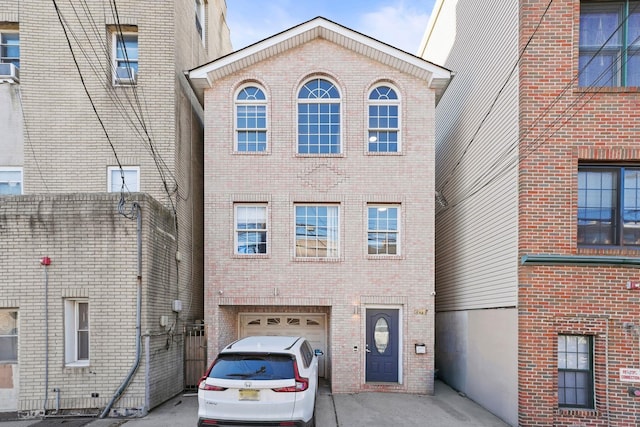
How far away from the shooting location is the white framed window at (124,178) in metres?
9.32

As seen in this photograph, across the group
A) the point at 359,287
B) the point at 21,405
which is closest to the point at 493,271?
the point at 359,287

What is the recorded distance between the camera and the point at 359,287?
9469 millimetres

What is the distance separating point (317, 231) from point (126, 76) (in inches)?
244

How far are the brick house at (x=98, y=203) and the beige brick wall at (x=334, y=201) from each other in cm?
115

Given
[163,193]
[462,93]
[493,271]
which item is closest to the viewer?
[493,271]

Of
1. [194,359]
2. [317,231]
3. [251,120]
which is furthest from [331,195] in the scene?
[194,359]

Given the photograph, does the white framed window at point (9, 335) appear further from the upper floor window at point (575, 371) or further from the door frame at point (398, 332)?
the upper floor window at point (575, 371)

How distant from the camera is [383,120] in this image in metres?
9.98

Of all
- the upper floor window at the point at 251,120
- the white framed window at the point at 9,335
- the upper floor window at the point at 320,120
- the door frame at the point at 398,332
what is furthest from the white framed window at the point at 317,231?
the white framed window at the point at 9,335

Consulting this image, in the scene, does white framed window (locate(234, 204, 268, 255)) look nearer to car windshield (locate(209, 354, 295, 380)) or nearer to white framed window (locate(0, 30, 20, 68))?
car windshield (locate(209, 354, 295, 380))

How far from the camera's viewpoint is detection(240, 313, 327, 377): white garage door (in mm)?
10500

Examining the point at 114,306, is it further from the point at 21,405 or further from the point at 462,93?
the point at 462,93

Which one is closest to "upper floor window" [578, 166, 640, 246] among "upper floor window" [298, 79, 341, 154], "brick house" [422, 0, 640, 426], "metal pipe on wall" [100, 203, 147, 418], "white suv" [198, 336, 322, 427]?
"brick house" [422, 0, 640, 426]

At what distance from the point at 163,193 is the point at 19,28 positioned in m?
5.40
